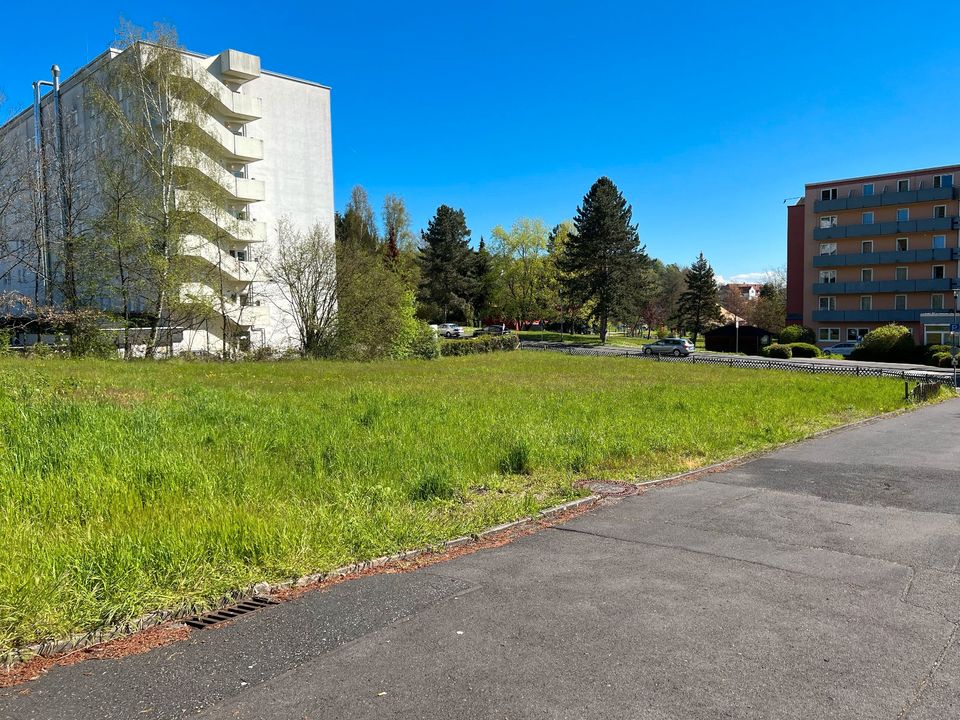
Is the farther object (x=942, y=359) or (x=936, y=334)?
(x=936, y=334)

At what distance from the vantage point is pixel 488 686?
3730 mm

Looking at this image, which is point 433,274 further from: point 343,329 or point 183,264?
point 183,264

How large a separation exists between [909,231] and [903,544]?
68.3 meters

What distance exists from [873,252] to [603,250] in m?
25.8

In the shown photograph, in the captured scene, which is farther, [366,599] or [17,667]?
[366,599]

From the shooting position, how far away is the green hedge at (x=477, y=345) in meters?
45.2

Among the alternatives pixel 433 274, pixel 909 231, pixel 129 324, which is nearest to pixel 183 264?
pixel 129 324

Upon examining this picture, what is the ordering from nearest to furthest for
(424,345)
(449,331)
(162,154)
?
(162,154) → (424,345) → (449,331)

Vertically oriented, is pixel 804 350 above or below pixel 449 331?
below

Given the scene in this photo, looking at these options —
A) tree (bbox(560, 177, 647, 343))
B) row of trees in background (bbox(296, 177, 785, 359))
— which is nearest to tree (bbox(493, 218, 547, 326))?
row of trees in background (bbox(296, 177, 785, 359))

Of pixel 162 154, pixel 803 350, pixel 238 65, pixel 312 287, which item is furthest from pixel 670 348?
pixel 162 154

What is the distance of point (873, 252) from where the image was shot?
64.8 m

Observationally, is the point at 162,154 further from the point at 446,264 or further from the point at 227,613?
the point at 446,264

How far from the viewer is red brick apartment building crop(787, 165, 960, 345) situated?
6112 cm
